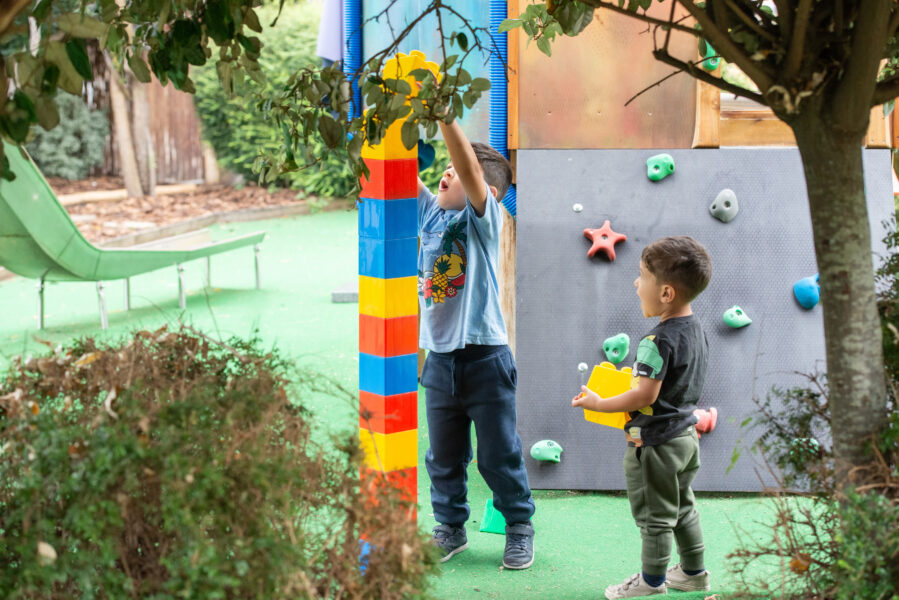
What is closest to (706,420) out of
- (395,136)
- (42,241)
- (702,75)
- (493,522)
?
(493,522)

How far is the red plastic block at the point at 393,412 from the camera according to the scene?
2992 millimetres

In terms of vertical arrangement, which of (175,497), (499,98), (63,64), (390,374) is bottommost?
(390,374)

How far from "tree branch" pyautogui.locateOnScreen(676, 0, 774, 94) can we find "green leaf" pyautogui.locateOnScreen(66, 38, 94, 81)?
3.94 ft

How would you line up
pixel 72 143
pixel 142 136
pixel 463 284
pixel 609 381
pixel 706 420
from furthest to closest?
pixel 72 143, pixel 142 136, pixel 706 420, pixel 463 284, pixel 609 381

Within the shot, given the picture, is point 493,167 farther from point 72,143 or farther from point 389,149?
point 72,143

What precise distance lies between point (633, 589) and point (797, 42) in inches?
72.8

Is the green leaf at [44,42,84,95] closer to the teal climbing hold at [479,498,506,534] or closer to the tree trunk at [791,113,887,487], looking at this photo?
the tree trunk at [791,113,887,487]

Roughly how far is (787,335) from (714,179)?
778mm

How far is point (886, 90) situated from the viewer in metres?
2.11

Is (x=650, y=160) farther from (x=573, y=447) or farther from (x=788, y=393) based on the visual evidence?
(x=788, y=393)

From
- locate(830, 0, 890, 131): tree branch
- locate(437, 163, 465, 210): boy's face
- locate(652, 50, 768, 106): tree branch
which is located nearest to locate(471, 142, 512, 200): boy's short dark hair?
locate(437, 163, 465, 210): boy's face

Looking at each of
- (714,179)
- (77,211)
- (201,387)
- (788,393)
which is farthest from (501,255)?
(77,211)

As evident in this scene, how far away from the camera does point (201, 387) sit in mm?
1819

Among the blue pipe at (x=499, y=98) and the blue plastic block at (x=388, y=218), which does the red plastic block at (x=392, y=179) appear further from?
the blue pipe at (x=499, y=98)
